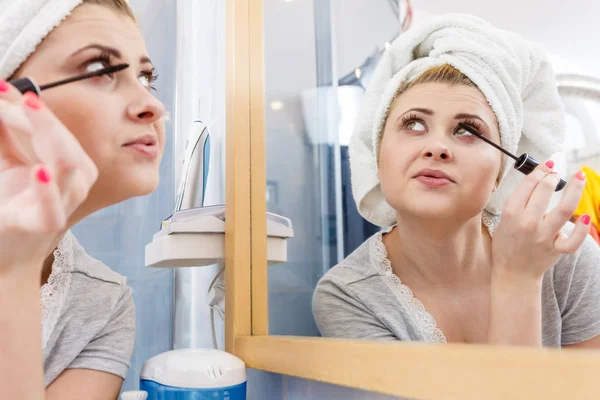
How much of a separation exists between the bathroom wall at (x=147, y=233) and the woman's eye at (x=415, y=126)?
1.75 feet

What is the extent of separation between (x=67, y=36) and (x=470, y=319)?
59cm

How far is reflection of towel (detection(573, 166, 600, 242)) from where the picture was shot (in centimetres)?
49

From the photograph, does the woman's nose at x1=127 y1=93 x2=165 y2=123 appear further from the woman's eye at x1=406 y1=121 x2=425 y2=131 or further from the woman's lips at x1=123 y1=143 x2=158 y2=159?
the woman's eye at x1=406 y1=121 x2=425 y2=131

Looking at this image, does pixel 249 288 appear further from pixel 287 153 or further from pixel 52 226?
pixel 52 226

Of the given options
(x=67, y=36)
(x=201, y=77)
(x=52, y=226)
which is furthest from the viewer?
(x=201, y=77)

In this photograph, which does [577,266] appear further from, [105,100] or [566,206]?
[105,100]

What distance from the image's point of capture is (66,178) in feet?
1.72

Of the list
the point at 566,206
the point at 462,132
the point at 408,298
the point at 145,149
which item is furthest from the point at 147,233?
the point at 566,206

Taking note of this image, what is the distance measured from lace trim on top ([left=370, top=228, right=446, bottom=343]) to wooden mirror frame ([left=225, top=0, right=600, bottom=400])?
0.11 feet

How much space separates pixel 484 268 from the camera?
0.62 meters

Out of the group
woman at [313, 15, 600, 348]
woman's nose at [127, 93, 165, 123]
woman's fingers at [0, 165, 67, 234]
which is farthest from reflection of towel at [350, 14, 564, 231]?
woman's fingers at [0, 165, 67, 234]

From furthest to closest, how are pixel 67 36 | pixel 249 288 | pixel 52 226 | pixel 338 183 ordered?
pixel 249 288 → pixel 338 183 → pixel 67 36 → pixel 52 226

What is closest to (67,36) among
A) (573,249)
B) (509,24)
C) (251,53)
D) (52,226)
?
(52,226)

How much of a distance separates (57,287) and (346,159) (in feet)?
1.48
